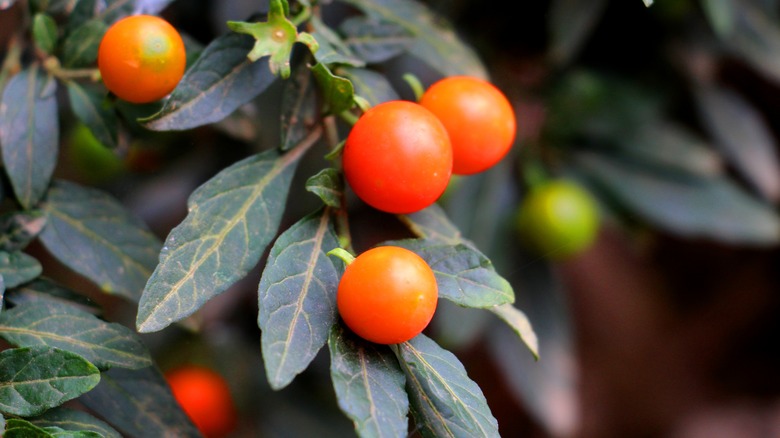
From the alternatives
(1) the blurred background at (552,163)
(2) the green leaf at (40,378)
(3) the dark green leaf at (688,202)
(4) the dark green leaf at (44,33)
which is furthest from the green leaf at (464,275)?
(3) the dark green leaf at (688,202)

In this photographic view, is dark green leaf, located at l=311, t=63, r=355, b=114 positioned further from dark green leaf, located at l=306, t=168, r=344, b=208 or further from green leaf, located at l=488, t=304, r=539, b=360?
green leaf, located at l=488, t=304, r=539, b=360

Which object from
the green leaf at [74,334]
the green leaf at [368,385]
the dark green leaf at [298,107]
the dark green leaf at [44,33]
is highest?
the dark green leaf at [298,107]

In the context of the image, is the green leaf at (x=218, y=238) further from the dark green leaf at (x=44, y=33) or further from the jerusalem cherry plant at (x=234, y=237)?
the dark green leaf at (x=44, y=33)

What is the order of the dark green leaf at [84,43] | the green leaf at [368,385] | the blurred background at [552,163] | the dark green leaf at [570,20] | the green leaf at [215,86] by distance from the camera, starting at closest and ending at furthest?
1. the green leaf at [368,385]
2. the green leaf at [215,86]
3. the dark green leaf at [84,43]
4. the dark green leaf at [570,20]
5. the blurred background at [552,163]

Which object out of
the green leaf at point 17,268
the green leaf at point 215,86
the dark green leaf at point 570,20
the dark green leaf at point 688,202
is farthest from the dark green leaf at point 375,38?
the dark green leaf at point 688,202

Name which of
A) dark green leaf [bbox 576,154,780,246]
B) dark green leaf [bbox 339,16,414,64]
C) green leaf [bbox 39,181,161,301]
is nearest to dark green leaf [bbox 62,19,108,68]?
green leaf [bbox 39,181,161,301]

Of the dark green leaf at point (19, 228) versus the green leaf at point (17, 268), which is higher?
the green leaf at point (17, 268)

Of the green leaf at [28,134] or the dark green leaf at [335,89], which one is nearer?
the dark green leaf at [335,89]

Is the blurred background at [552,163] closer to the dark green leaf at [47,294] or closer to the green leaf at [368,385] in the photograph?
the dark green leaf at [47,294]

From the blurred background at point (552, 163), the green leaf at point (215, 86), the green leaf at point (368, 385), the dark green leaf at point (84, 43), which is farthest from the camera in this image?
the blurred background at point (552, 163)
